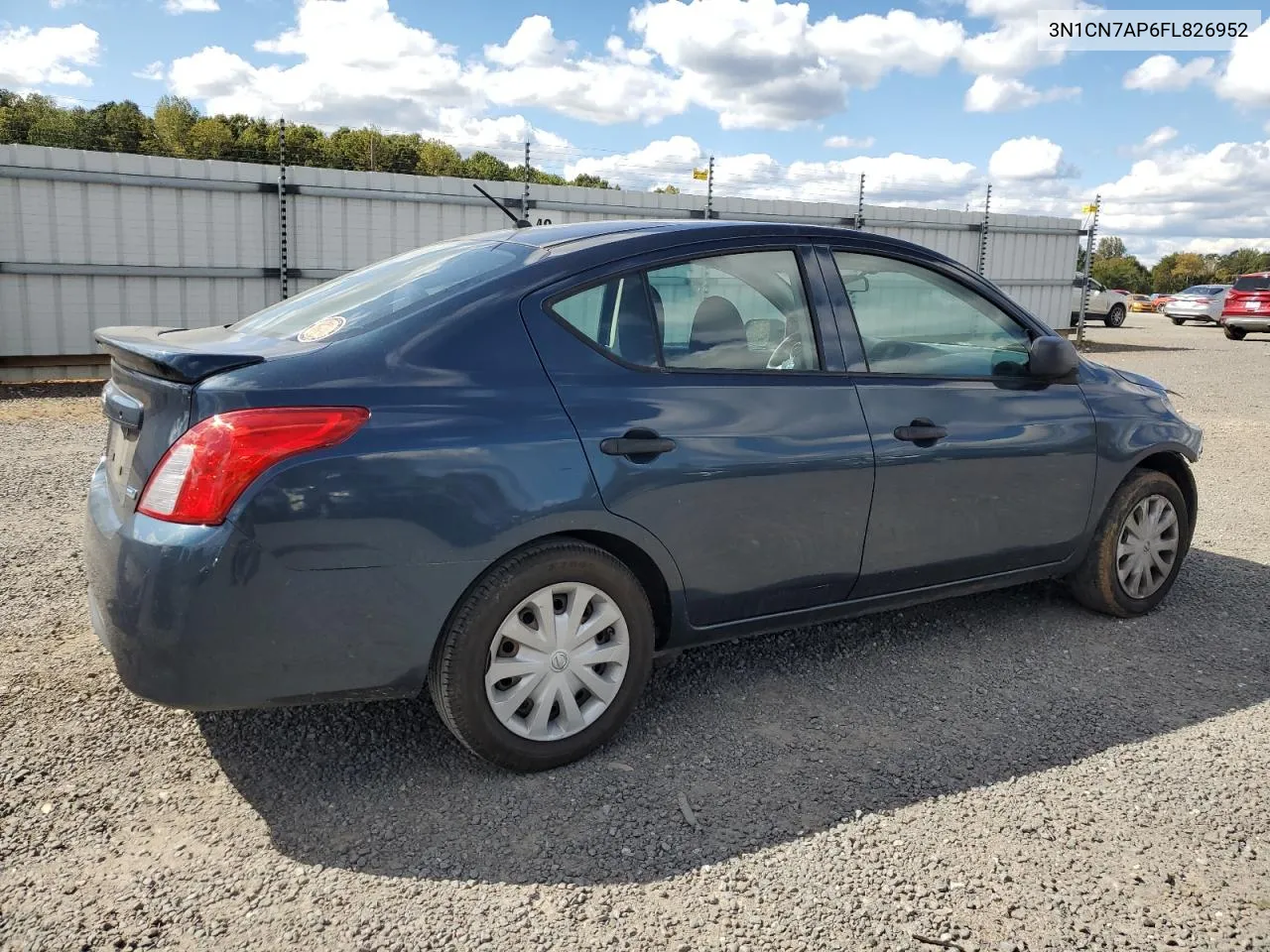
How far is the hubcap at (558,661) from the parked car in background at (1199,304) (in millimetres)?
35262

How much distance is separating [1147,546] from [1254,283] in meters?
25.4

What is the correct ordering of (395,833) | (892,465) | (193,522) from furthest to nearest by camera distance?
1. (892,465)
2. (395,833)
3. (193,522)

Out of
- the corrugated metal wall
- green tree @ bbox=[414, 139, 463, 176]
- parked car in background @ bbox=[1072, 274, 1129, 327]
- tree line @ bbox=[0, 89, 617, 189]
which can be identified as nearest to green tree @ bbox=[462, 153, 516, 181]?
tree line @ bbox=[0, 89, 617, 189]

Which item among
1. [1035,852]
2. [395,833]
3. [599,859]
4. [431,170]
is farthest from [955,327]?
[431,170]

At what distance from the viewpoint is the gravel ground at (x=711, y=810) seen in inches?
97.3

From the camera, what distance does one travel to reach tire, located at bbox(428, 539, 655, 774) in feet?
9.60

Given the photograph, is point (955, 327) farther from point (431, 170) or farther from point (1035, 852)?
point (431, 170)

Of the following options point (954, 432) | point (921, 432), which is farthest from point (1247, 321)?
point (921, 432)

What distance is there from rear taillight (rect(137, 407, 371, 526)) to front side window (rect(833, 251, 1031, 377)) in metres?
1.99

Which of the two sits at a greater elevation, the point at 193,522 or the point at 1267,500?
the point at 193,522

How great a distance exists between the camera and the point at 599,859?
8.95ft

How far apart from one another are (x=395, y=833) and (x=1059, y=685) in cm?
248

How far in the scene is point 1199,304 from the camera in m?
33.3

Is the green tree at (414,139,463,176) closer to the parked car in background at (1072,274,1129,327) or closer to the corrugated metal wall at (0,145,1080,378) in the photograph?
the parked car in background at (1072,274,1129,327)
